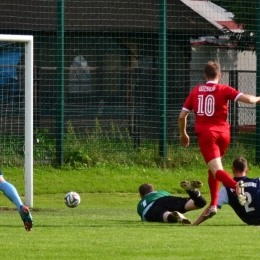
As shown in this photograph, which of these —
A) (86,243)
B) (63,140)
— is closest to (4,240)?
(86,243)

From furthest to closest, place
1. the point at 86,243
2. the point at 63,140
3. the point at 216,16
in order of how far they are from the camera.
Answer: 1. the point at 216,16
2. the point at 63,140
3. the point at 86,243

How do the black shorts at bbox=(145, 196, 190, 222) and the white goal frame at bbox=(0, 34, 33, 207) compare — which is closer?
the black shorts at bbox=(145, 196, 190, 222)

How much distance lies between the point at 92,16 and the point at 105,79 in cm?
161

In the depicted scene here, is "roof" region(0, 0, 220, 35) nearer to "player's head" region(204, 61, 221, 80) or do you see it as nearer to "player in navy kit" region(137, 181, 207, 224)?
"player in navy kit" region(137, 181, 207, 224)

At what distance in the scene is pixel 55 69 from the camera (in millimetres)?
17812

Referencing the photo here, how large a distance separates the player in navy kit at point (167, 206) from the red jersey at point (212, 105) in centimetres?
84

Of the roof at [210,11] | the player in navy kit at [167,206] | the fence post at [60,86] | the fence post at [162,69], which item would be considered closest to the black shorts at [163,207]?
the player in navy kit at [167,206]

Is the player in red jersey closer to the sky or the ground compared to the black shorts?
closer to the sky

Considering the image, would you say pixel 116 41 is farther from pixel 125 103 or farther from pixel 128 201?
pixel 128 201

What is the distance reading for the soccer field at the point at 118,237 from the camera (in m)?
8.73

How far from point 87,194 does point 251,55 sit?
230 inches

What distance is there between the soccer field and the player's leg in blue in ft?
0.46

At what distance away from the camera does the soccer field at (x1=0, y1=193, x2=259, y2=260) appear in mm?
8727

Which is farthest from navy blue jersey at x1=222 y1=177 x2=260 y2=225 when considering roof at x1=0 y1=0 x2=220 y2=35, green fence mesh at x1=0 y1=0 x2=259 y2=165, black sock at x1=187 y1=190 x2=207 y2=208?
roof at x1=0 y1=0 x2=220 y2=35
